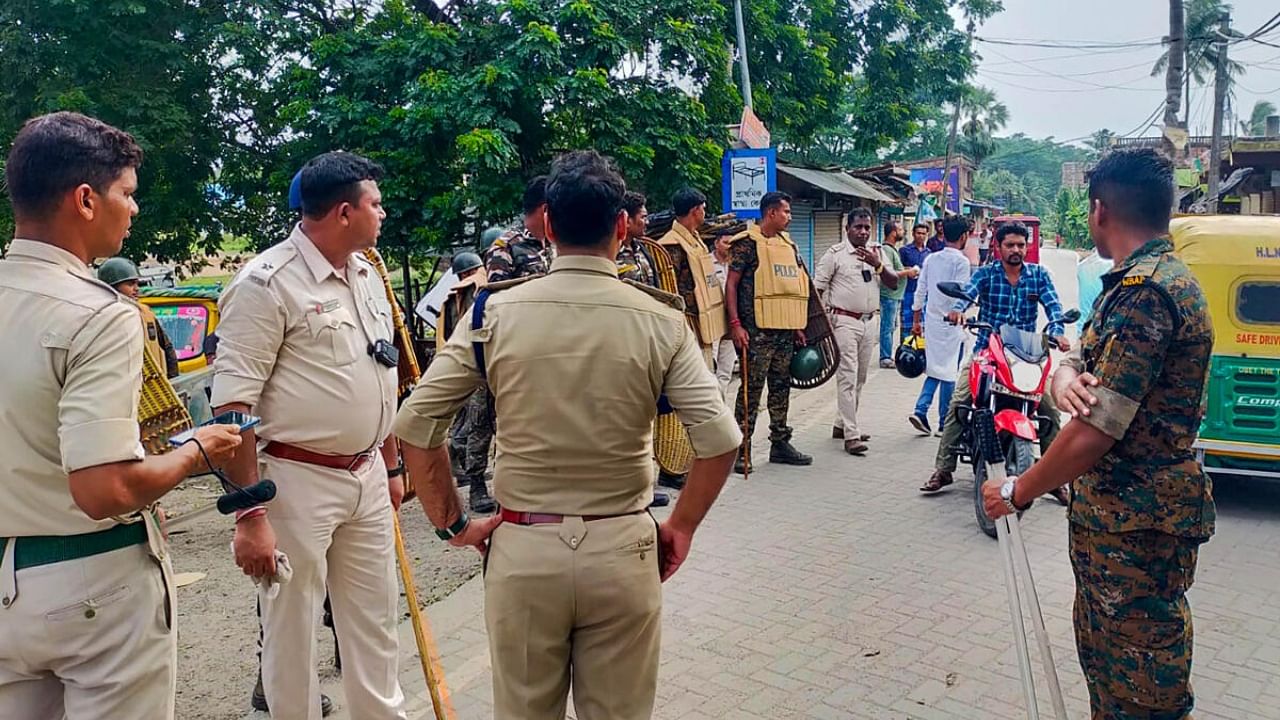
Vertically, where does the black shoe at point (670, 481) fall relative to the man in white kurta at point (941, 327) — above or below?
below

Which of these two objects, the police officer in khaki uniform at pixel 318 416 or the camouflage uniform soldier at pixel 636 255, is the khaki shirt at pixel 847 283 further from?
the police officer in khaki uniform at pixel 318 416

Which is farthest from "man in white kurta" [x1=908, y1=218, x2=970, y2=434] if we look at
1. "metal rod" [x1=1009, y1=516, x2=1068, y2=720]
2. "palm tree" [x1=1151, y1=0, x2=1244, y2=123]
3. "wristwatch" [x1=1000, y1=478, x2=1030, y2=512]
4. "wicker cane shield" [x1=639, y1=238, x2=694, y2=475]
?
"palm tree" [x1=1151, y1=0, x2=1244, y2=123]

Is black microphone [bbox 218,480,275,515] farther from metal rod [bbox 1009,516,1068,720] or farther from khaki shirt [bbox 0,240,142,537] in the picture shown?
metal rod [bbox 1009,516,1068,720]

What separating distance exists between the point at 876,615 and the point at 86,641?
3416 millimetres

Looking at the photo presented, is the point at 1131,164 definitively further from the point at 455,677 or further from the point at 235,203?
the point at 235,203

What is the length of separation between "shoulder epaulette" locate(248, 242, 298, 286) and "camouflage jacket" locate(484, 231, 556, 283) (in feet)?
7.33

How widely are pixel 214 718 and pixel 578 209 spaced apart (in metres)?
2.68

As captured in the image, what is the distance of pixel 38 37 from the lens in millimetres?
9852

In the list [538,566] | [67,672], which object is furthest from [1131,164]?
[67,672]

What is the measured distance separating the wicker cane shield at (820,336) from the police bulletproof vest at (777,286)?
23cm

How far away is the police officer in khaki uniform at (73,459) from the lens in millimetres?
1926

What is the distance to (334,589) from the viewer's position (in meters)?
3.13

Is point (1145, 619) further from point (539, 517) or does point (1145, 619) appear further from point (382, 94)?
point (382, 94)

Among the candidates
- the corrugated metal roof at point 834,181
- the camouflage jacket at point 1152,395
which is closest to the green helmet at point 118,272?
the camouflage jacket at point 1152,395
